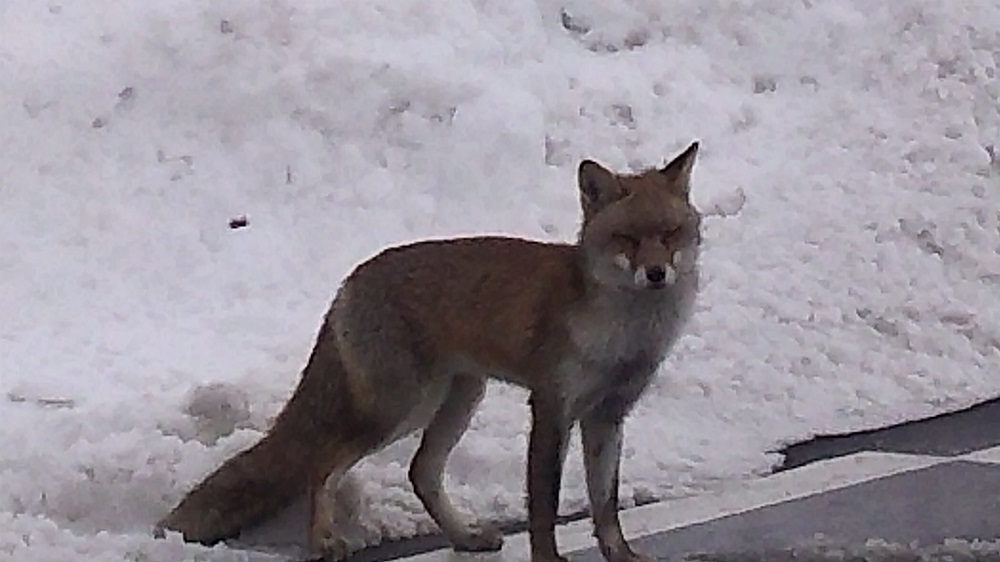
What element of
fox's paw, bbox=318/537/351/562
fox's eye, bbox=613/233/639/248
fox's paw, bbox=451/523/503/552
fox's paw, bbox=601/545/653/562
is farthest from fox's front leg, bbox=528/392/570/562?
fox's paw, bbox=318/537/351/562

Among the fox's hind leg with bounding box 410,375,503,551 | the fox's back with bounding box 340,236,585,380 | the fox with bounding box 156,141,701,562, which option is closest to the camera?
the fox with bounding box 156,141,701,562

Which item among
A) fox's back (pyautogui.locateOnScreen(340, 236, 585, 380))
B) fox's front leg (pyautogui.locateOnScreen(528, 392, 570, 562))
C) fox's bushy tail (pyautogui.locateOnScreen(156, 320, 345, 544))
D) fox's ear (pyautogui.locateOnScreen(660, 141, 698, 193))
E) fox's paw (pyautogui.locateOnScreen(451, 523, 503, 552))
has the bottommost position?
fox's paw (pyautogui.locateOnScreen(451, 523, 503, 552))

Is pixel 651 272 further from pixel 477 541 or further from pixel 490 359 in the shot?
pixel 477 541

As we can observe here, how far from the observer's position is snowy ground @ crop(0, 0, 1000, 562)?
19.0 ft

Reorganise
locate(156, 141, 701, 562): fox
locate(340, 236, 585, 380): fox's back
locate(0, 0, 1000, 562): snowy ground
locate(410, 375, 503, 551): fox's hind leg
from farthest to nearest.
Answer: locate(0, 0, 1000, 562): snowy ground → locate(410, 375, 503, 551): fox's hind leg → locate(340, 236, 585, 380): fox's back → locate(156, 141, 701, 562): fox

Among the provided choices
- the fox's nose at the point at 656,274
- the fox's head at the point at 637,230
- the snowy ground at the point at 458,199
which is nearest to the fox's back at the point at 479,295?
the fox's head at the point at 637,230

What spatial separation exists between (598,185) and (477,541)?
3.61ft

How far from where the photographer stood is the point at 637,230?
4.48m

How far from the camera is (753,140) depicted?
905 centimetres

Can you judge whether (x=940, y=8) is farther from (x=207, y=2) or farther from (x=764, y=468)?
(x=764, y=468)

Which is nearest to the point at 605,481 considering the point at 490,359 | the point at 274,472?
the point at 490,359

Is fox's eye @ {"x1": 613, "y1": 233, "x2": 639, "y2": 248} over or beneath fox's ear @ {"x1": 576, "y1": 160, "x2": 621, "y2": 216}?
beneath

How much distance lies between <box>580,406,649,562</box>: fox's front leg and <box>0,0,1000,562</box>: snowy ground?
0.64 metres

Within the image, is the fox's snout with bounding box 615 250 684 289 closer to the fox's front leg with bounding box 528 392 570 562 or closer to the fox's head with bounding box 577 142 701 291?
the fox's head with bounding box 577 142 701 291
